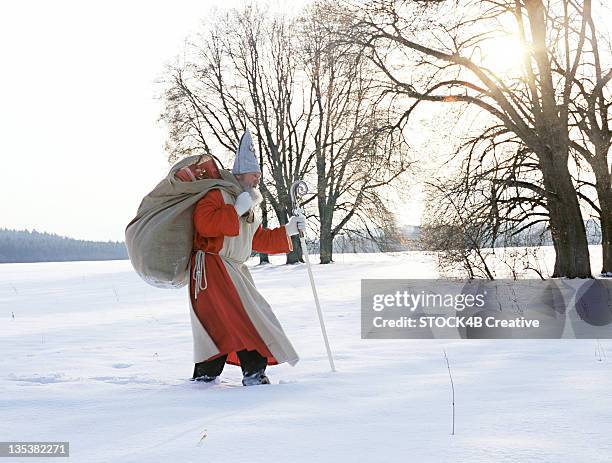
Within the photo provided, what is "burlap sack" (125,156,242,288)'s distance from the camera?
4414 millimetres

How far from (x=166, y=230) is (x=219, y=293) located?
55 cm

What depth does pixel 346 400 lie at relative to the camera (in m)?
3.48

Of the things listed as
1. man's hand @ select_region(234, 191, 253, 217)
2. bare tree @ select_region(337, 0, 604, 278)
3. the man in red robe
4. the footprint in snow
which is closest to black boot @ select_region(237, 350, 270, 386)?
the man in red robe

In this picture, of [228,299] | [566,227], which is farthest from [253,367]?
[566,227]

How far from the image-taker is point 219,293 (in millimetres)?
4426

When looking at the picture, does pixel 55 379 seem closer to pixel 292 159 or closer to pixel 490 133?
pixel 490 133

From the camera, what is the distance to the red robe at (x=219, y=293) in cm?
430

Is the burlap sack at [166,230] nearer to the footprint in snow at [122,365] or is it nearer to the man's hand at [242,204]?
the man's hand at [242,204]

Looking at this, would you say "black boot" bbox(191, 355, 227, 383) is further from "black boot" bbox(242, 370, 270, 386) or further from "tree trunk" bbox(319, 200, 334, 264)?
"tree trunk" bbox(319, 200, 334, 264)

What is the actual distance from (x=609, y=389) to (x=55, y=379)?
3.45m

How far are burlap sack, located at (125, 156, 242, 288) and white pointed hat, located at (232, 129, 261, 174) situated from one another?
0.74ft

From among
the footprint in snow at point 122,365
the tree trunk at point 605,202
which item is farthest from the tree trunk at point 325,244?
the footprint in snow at point 122,365

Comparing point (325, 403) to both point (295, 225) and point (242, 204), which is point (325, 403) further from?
point (295, 225)

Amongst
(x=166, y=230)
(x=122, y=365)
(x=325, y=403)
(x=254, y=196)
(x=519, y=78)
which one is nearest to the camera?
(x=325, y=403)
